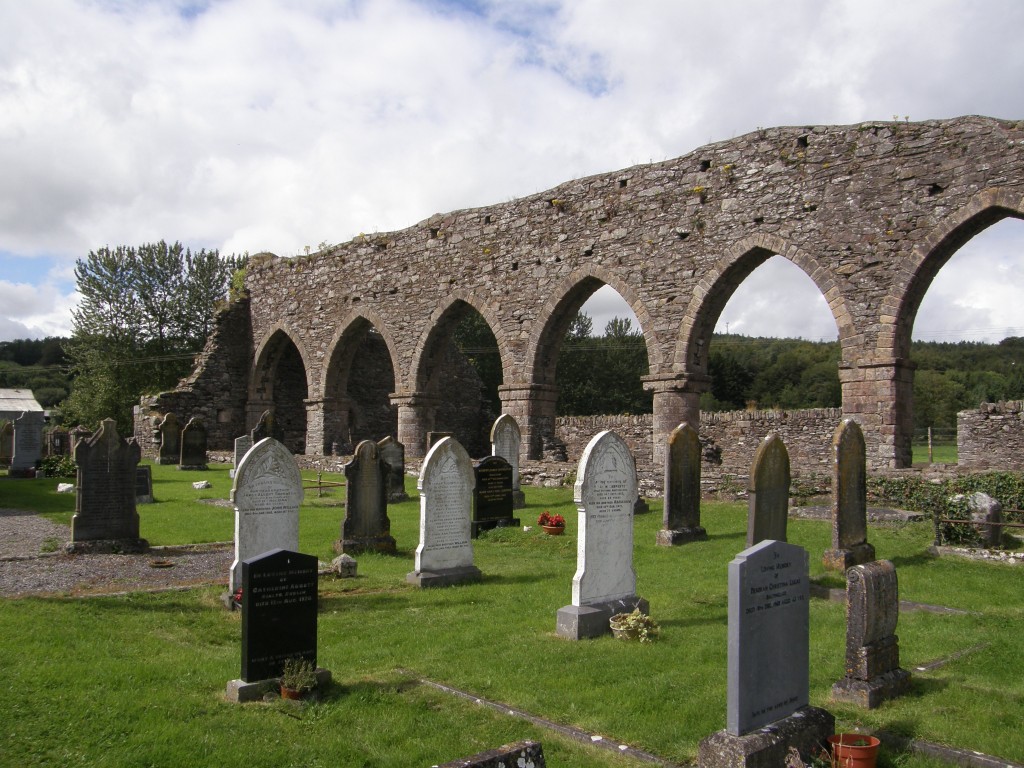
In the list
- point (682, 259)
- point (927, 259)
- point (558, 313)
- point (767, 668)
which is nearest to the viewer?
point (767, 668)

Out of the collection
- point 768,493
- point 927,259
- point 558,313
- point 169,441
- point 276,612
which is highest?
point 927,259

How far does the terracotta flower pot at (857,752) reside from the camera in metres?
3.80

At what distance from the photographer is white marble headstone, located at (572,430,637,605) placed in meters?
6.68

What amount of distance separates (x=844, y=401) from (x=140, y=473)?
12.0m

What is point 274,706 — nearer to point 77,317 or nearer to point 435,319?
point 435,319

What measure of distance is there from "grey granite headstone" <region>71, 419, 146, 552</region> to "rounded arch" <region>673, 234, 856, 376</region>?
387 inches

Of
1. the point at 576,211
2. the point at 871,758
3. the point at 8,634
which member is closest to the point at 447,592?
the point at 8,634

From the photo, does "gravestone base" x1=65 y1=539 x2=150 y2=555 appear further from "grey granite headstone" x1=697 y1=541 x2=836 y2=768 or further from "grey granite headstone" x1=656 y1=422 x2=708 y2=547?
"grey granite headstone" x1=697 y1=541 x2=836 y2=768

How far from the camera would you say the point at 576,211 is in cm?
1795

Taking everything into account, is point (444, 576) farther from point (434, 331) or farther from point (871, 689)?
point (434, 331)

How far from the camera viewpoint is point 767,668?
4070 millimetres

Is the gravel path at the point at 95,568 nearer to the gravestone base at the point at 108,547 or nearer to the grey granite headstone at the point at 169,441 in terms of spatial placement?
the gravestone base at the point at 108,547

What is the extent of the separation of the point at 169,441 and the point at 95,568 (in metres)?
14.7

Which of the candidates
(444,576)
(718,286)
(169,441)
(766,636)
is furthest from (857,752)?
(169,441)
